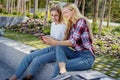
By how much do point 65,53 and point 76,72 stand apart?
35cm

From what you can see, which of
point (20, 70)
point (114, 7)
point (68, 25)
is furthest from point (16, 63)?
point (114, 7)

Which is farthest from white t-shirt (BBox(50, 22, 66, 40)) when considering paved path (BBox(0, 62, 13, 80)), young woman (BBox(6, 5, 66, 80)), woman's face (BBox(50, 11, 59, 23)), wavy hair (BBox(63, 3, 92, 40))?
paved path (BBox(0, 62, 13, 80))

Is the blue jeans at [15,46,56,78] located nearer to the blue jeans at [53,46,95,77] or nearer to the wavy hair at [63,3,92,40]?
the blue jeans at [53,46,95,77]

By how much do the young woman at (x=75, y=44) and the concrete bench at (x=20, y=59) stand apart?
0.38 feet

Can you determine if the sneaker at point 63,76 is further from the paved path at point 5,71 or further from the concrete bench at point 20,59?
the paved path at point 5,71

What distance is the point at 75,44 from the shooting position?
12.1 feet

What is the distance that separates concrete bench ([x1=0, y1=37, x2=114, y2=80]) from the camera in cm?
354

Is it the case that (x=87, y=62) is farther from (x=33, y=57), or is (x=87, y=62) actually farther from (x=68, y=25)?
(x=33, y=57)

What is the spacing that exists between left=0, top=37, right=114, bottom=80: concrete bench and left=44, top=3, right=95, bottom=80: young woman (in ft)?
0.38

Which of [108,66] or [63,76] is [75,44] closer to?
[63,76]

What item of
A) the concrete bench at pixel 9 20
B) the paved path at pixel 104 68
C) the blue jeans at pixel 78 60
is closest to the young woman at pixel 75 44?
the blue jeans at pixel 78 60

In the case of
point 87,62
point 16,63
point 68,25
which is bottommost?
point 16,63

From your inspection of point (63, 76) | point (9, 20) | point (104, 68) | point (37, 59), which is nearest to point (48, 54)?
point (37, 59)

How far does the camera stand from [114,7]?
25.2 m
